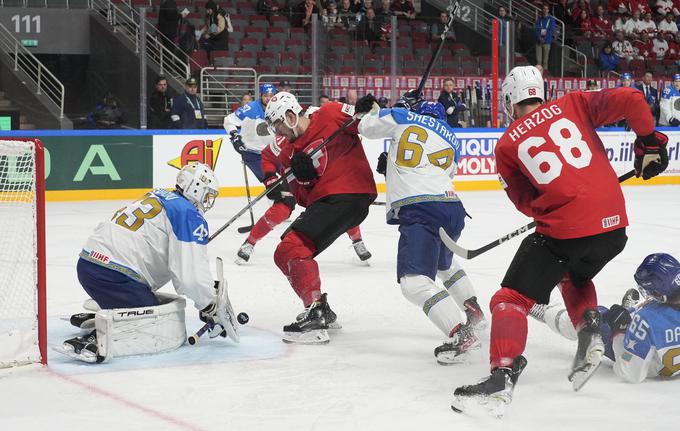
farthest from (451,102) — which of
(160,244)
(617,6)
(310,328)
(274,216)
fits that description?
(160,244)

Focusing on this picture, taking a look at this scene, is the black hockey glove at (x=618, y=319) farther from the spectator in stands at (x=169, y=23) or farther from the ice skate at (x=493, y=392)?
the spectator in stands at (x=169, y=23)

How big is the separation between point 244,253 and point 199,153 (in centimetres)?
441

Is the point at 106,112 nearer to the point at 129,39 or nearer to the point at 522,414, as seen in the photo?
the point at 129,39

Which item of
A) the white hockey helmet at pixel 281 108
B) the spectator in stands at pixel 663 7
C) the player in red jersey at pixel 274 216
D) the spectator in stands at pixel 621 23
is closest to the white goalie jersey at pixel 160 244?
the white hockey helmet at pixel 281 108

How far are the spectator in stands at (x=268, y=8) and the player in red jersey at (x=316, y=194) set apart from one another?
10558 mm

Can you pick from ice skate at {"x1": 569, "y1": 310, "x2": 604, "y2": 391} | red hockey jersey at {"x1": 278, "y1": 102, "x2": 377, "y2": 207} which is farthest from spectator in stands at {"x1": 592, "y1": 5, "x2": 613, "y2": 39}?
ice skate at {"x1": 569, "y1": 310, "x2": 604, "y2": 391}

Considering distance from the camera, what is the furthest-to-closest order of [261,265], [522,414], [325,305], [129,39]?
[129,39] < [261,265] < [325,305] < [522,414]

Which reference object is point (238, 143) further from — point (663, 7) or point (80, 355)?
point (663, 7)

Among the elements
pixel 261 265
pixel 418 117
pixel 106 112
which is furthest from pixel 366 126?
pixel 106 112

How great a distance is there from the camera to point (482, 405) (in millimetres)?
3637

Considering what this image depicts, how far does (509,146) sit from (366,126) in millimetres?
1161

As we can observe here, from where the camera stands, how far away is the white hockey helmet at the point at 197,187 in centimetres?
455

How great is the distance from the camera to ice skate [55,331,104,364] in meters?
4.39

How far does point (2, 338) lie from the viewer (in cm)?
432
